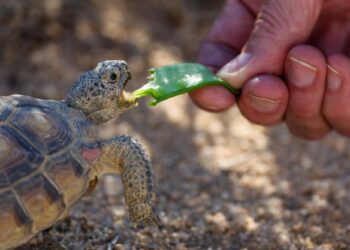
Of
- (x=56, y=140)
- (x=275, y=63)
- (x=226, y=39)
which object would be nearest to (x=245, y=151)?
(x=226, y=39)

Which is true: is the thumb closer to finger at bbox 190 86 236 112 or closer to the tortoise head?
finger at bbox 190 86 236 112

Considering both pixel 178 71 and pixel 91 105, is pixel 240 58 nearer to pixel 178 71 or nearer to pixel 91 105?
pixel 178 71

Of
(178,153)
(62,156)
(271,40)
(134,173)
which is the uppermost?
(271,40)

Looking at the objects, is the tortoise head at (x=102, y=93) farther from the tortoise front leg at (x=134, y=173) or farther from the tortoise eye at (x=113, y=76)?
the tortoise front leg at (x=134, y=173)

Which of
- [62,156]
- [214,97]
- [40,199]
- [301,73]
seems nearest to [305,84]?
[301,73]

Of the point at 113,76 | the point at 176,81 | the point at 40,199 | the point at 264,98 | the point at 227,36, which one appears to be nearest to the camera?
the point at 40,199

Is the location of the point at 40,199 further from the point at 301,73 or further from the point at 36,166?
the point at 301,73

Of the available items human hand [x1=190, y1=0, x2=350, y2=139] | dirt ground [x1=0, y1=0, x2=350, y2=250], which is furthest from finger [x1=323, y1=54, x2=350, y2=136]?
dirt ground [x1=0, y1=0, x2=350, y2=250]
